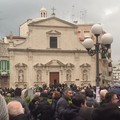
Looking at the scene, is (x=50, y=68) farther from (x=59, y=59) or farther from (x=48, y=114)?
(x=48, y=114)

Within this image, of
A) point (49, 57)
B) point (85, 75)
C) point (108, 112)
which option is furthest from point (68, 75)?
point (108, 112)

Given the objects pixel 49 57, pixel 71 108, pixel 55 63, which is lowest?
pixel 71 108

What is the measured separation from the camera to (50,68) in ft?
194

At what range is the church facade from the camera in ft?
189

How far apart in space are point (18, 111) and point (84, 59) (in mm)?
56149

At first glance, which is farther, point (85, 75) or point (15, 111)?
point (85, 75)

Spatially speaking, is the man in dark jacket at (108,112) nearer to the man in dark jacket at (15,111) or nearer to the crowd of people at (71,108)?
the crowd of people at (71,108)

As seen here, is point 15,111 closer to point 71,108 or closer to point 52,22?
point 71,108

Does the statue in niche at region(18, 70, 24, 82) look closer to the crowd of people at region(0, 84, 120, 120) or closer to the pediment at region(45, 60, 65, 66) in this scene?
the pediment at region(45, 60, 65, 66)

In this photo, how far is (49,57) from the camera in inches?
2330

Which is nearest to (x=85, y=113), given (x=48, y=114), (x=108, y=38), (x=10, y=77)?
(x=48, y=114)

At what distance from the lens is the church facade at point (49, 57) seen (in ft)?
189

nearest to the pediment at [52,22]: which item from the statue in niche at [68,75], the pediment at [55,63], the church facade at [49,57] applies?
the church facade at [49,57]

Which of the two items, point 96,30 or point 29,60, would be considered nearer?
point 96,30
